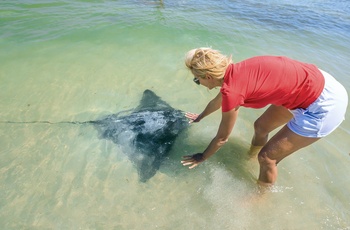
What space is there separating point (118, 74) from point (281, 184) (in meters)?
3.73

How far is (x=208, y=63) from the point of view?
6.33ft

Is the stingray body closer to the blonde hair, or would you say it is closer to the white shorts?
the blonde hair

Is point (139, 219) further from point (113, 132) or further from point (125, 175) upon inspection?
point (113, 132)

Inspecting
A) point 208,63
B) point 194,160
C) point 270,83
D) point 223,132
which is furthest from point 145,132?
point 270,83

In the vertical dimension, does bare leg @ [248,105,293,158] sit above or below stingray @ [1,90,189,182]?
above

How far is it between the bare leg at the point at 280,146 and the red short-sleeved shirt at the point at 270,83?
0.34 metres

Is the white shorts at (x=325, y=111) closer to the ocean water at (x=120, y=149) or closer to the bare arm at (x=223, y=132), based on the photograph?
the bare arm at (x=223, y=132)

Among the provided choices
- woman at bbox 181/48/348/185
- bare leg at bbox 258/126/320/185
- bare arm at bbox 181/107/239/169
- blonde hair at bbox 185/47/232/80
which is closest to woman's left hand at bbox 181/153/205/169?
bare arm at bbox 181/107/239/169

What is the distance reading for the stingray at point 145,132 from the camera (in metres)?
3.24

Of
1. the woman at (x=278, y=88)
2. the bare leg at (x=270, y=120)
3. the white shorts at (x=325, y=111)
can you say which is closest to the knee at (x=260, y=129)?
the bare leg at (x=270, y=120)

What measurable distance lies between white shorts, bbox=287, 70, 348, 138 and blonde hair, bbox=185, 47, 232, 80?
86cm

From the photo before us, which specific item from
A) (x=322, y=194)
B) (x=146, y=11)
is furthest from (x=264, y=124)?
(x=146, y=11)

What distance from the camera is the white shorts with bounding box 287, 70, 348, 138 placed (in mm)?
2047

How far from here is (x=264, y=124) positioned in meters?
2.93
